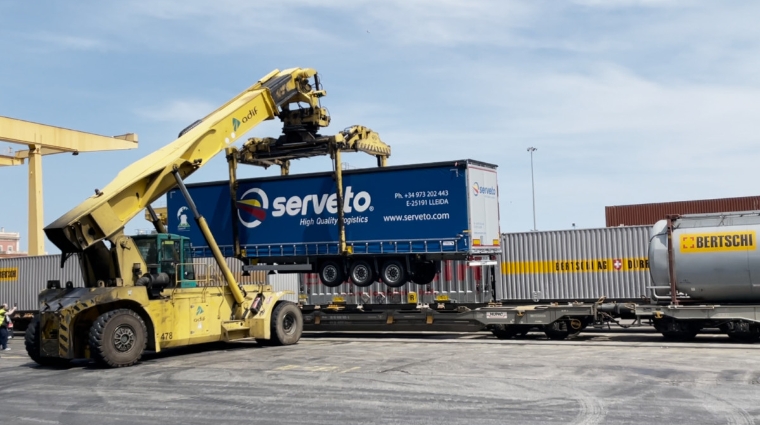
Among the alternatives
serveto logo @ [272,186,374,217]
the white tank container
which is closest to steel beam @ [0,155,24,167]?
serveto logo @ [272,186,374,217]

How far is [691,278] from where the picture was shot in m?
18.3

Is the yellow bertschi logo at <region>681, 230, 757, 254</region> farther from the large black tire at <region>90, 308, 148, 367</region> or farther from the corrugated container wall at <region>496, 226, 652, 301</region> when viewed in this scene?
the large black tire at <region>90, 308, 148, 367</region>

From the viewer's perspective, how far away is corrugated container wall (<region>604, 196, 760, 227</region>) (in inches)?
1565

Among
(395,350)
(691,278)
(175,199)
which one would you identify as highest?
(175,199)

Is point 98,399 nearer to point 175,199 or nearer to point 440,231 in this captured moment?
point 440,231

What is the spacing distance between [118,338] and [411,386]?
702 cm

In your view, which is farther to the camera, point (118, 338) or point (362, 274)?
point (362, 274)

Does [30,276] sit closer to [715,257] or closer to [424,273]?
[424,273]

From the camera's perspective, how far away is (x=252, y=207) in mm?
23984

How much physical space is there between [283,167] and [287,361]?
9.92m

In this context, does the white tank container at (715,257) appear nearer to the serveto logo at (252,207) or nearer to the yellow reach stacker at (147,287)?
the yellow reach stacker at (147,287)

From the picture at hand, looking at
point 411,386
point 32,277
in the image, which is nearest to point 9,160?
point 32,277

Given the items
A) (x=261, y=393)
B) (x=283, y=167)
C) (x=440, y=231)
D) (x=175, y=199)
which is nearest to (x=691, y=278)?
(x=440, y=231)

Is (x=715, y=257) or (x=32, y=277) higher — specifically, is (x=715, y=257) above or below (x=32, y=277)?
below
